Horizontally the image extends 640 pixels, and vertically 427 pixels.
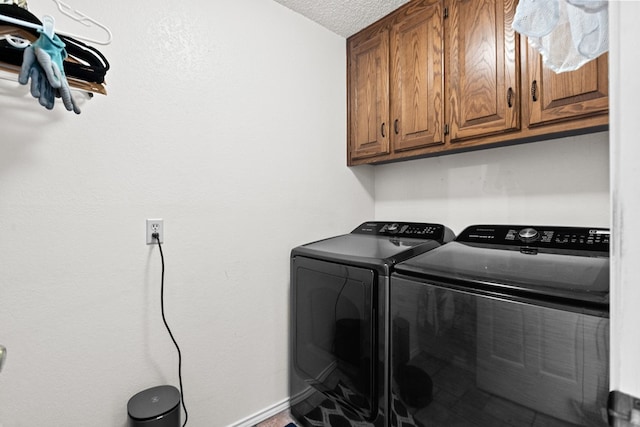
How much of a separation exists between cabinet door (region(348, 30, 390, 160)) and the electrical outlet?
129 centimetres

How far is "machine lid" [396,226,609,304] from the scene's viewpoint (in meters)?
0.91

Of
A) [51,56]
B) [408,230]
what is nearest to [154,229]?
[51,56]

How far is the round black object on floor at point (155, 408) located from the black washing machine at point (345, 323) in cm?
68

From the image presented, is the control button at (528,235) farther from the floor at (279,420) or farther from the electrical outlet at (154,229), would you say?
the electrical outlet at (154,229)

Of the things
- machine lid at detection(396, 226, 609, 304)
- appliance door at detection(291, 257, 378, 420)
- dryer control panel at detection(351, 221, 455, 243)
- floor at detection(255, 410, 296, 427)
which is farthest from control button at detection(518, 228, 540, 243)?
floor at detection(255, 410, 296, 427)

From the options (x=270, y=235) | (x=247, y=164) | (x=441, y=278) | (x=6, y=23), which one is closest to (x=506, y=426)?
(x=441, y=278)

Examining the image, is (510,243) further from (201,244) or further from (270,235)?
(201,244)

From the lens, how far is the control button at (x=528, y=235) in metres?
1.40

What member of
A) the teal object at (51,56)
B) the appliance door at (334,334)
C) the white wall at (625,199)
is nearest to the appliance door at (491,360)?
the appliance door at (334,334)

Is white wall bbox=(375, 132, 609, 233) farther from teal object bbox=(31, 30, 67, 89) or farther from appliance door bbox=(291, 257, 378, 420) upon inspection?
Answer: teal object bbox=(31, 30, 67, 89)

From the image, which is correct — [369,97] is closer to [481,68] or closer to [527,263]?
[481,68]

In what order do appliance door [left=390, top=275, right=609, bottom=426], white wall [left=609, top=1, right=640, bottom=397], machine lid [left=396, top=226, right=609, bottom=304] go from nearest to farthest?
white wall [left=609, top=1, right=640, bottom=397], appliance door [left=390, top=275, right=609, bottom=426], machine lid [left=396, top=226, right=609, bottom=304]

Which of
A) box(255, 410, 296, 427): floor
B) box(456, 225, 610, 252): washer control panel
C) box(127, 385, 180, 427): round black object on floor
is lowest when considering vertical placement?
box(255, 410, 296, 427): floor

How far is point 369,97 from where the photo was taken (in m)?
1.97
